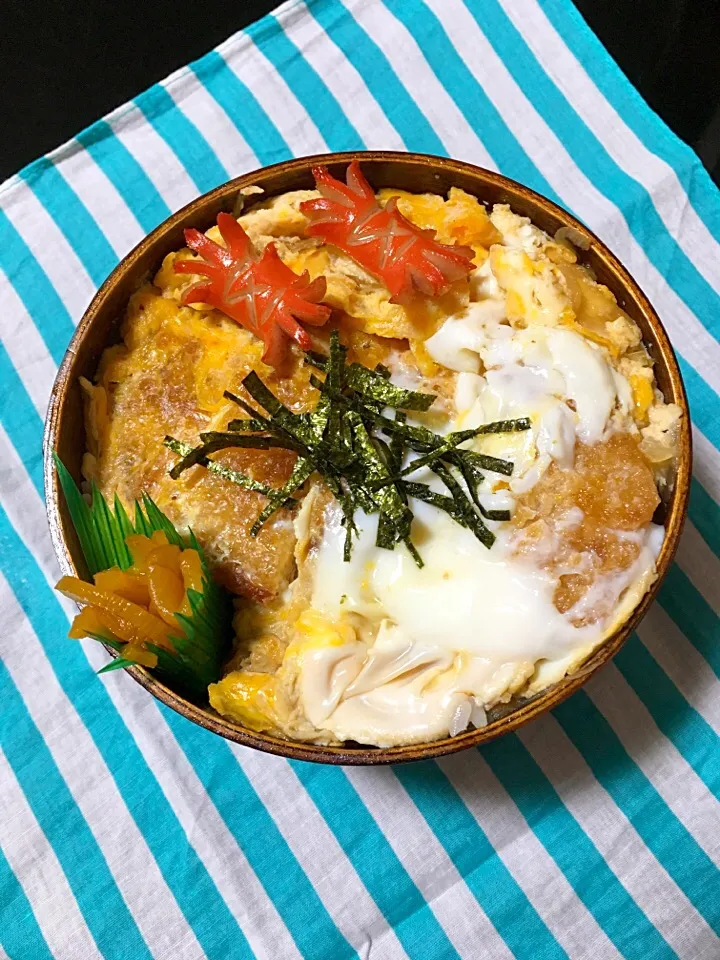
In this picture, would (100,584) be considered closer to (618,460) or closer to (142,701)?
(142,701)

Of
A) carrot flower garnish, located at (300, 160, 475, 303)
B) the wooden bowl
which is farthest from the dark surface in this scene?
carrot flower garnish, located at (300, 160, 475, 303)

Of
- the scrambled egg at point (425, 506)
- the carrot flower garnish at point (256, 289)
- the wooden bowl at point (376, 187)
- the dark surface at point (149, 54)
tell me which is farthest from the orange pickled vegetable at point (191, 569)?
the dark surface at point (149, 54)

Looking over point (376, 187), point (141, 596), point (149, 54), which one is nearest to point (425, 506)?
point (141, 596)

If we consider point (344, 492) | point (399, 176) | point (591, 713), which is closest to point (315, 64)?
point (399, 176)

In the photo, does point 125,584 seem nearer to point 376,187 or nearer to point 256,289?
point 256,289

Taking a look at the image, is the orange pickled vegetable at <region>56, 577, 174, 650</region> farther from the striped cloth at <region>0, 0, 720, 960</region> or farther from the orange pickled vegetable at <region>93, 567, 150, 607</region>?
the striped cloth at <region>0, 0, 720, 960</region>

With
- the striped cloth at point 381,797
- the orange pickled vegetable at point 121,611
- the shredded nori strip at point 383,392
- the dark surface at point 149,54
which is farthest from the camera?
the dark surface at point 149,54

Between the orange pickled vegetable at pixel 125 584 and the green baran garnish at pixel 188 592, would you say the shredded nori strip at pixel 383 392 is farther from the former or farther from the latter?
the orange pickled vegetable at pixel 125 584
